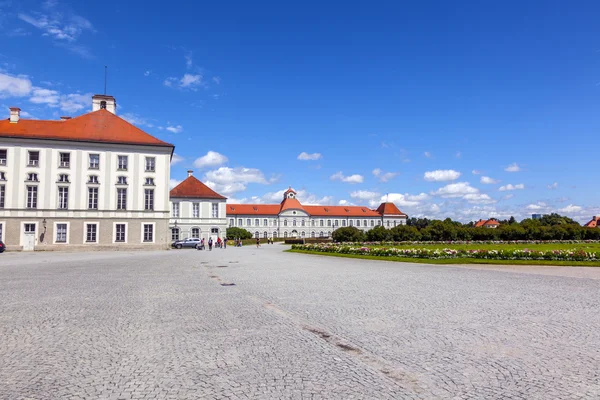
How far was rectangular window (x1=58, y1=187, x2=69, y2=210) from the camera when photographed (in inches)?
1642

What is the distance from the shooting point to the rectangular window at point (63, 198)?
41.7 m

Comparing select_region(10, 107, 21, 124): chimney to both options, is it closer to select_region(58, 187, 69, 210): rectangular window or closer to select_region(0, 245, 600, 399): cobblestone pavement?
select_region(58, 187, 69, 210): rectangular window

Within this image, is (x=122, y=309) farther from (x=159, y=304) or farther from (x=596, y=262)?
(x=596, y=262)

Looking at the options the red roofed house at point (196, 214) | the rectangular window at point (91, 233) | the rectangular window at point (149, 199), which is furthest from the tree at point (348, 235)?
the rectangular window at point (91, 233)

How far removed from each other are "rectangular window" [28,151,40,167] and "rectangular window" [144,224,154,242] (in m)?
11.7

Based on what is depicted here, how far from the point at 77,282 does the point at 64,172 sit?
3275 cm

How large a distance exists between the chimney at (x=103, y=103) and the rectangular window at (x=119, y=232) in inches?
557

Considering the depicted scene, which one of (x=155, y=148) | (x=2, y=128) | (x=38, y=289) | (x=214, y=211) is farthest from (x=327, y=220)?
(x=38, y=289)

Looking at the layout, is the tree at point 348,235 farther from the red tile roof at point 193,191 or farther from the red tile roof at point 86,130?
the red tile roof at point 86,130

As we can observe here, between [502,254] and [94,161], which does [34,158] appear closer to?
[94,161]

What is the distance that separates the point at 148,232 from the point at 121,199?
426 centimetres

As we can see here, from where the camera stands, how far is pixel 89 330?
711cm

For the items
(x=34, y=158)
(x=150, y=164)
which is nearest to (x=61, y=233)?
(x=34, y=158)

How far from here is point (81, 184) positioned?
42312mm
